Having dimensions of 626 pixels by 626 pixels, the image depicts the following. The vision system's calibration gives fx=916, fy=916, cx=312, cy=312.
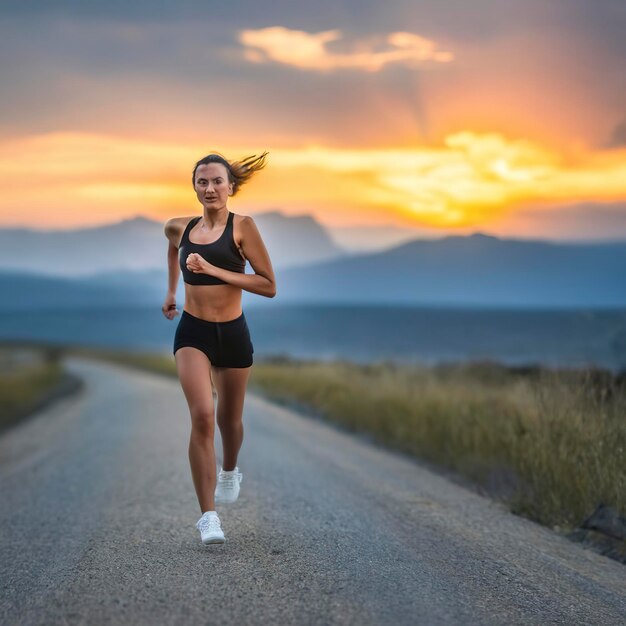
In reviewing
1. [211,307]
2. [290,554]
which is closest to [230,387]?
[211,307]

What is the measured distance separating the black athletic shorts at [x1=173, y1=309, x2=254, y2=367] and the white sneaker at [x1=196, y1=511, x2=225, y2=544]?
3.00 ft

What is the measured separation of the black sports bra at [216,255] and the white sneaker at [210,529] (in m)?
1.38

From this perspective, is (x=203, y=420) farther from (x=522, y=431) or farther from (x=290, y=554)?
(x=522, y=431)

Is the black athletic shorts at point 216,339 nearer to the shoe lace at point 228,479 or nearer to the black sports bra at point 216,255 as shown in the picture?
the black sports bra at point 216,255

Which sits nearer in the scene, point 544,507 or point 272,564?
point 272,564

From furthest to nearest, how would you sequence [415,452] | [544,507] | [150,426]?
[150,426], [415,452], [544,507]

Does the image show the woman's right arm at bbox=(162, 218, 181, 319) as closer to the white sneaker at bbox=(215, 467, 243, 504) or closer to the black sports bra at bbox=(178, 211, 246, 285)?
the black sports bra at bbox=(178, 211, 246, 285)

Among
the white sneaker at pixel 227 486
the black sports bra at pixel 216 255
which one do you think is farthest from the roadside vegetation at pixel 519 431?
the black sports bra at pixel 216 255

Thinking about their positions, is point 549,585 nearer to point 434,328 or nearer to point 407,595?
point 407,595

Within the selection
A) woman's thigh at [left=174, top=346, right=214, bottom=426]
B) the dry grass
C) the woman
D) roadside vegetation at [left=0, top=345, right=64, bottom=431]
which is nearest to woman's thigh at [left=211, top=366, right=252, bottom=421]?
the woman

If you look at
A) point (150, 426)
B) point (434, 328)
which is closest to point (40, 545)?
point (150, 426)

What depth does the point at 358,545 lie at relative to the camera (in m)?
5.70

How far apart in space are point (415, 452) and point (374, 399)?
154 inches

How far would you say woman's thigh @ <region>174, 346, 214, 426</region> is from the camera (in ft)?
17.4
